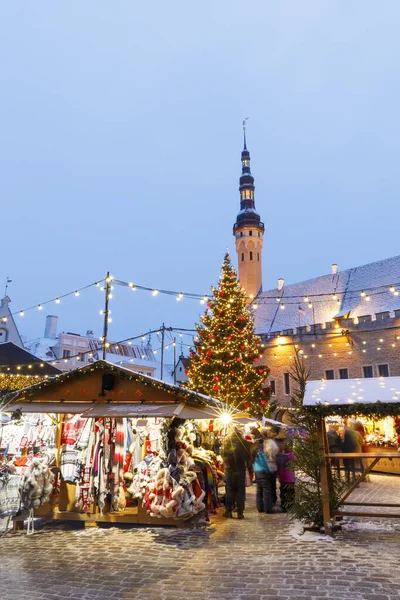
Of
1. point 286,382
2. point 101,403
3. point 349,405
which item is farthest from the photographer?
point 286,382

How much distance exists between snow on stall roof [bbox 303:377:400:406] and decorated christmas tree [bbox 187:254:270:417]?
12349 millimetres

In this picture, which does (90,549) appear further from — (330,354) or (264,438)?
(330,354)

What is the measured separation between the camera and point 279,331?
111 feet

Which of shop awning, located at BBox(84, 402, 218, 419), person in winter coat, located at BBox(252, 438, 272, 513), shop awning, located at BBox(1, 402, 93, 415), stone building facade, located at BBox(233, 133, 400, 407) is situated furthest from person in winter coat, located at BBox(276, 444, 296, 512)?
stone building facade, located at BBox(233, 133, 400, 407)

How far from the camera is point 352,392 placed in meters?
7.48

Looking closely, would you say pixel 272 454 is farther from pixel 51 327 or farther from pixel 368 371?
pixel 51 327

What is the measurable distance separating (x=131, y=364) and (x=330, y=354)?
2046 cm

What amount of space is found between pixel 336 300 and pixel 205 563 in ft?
94.6

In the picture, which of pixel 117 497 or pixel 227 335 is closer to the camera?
pixel 117 497

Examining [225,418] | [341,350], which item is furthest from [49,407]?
[341,350]

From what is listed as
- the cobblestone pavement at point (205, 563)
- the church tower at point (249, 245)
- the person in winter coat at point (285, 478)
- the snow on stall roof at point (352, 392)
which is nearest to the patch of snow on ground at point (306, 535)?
the cobblestone pavement at point (205, 563)

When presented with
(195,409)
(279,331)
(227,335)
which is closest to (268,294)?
(279,331)

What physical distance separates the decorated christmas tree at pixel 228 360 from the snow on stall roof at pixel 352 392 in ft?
40.5

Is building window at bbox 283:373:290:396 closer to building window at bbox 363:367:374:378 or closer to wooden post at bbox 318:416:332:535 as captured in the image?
building window at bbox 363:367:374:378
